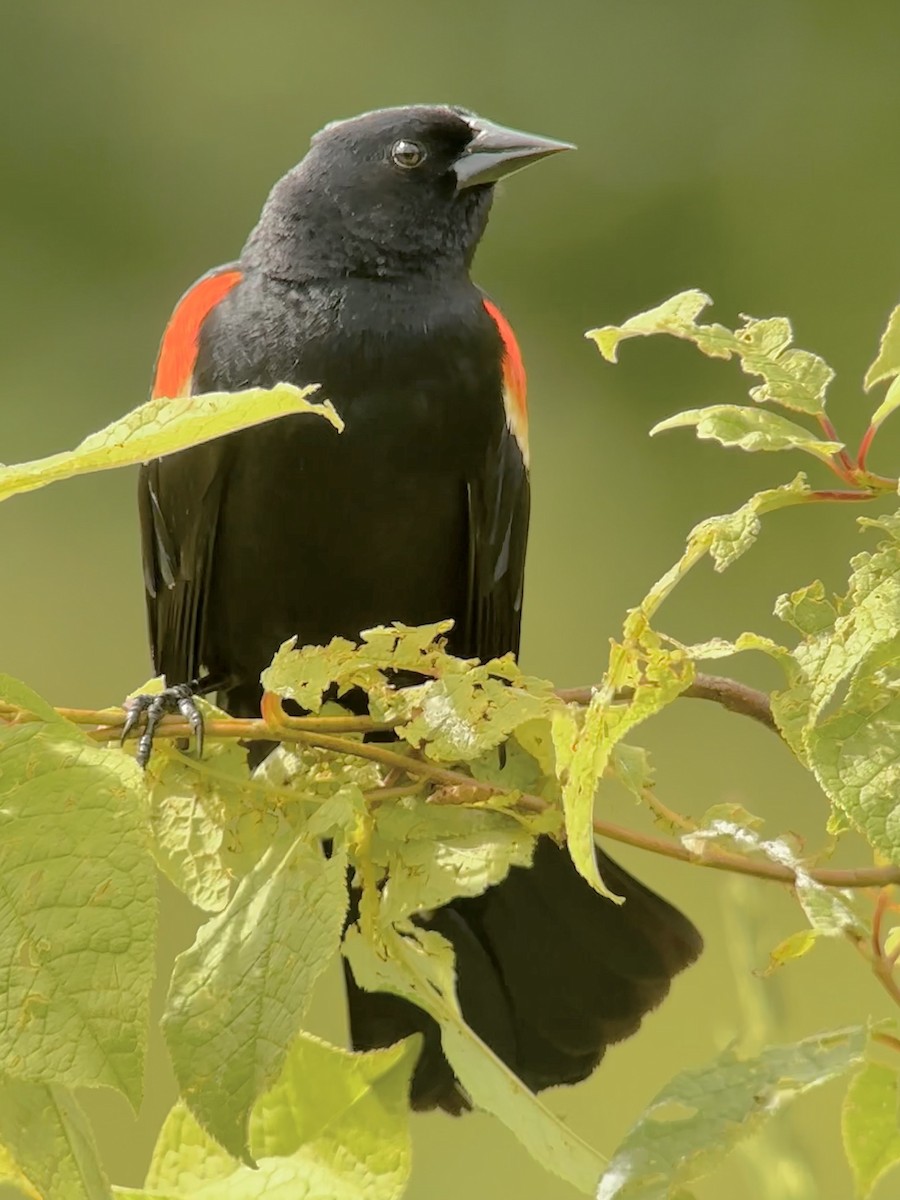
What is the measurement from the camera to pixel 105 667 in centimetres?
575

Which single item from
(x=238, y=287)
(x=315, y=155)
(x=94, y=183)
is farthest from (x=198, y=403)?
(x=94, y=183)

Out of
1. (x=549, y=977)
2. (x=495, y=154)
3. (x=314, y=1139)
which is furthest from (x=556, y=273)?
(x=314, y=1139)

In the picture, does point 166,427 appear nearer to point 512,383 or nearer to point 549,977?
point 549,977

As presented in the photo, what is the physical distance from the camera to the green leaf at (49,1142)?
0.80 meters

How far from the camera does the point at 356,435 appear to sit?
1.98 metres

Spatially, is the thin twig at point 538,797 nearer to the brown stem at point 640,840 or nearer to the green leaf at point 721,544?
the brown stem at point 640,840

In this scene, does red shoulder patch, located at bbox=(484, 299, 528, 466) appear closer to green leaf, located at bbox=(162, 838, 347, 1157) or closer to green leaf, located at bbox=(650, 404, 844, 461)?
green leaf, located at bbox=(650, 404, 844, 461)

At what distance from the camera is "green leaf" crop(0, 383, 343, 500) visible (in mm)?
776

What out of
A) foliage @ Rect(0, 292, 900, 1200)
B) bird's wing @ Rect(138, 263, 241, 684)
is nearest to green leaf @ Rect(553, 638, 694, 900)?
foliage @ Rect(0, 292, 900, 1200)

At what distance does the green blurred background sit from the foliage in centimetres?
348

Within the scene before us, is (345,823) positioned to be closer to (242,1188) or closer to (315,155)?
(242,1188)

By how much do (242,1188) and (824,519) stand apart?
15.6ft

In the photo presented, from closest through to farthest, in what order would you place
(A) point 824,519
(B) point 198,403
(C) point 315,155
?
(B) point 198,403 → (C) point 315,155 → (A) point 824,519

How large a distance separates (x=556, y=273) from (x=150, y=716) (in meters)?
4.89
